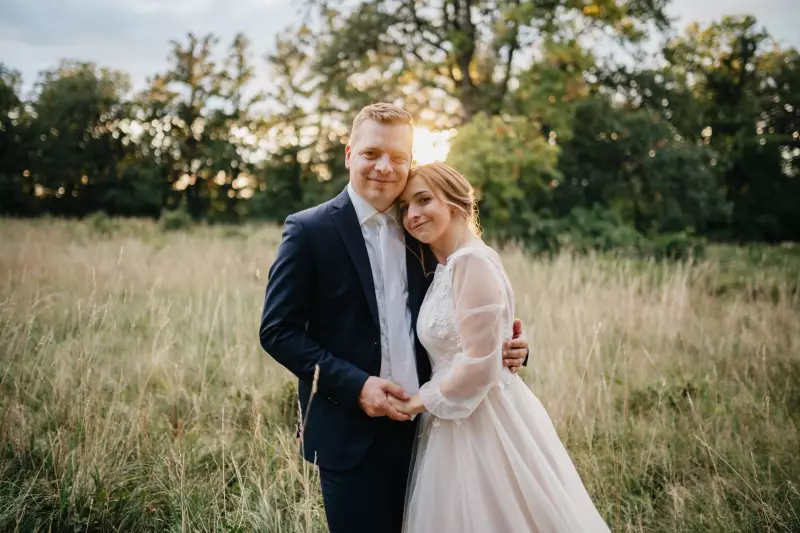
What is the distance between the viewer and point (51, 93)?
30.0m

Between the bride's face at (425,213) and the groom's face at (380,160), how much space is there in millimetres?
74

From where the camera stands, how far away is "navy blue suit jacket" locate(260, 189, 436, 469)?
75.4 inches

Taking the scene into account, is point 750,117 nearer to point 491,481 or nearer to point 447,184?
point 447,184

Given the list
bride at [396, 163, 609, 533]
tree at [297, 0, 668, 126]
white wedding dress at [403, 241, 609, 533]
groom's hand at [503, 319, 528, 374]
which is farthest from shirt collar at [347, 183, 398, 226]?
tree at [297, 0, 668, 126]

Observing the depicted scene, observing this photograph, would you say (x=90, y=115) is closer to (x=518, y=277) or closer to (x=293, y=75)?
(x=293, y=75)

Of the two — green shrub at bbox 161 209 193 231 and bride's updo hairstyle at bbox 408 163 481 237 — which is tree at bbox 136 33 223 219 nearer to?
green shrub at bbox 161 209 193 231

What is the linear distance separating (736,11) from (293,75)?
76.4 ft

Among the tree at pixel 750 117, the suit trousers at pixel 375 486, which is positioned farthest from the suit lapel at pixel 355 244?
the tree at pixel 750 117

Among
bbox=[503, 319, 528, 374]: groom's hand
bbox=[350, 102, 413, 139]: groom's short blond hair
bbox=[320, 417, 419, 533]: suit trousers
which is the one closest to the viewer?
bbox=[320, 417, 419, 533]: suit trousers

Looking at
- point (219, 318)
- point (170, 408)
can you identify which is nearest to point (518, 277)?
point (219, 318)

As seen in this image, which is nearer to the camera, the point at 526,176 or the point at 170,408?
the point at 170,408

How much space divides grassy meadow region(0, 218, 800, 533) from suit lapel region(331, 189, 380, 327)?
99 cm

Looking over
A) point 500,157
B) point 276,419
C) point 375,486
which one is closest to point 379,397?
point 375,486

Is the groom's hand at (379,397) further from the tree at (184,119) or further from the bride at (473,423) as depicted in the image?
the tree at (184,119)
